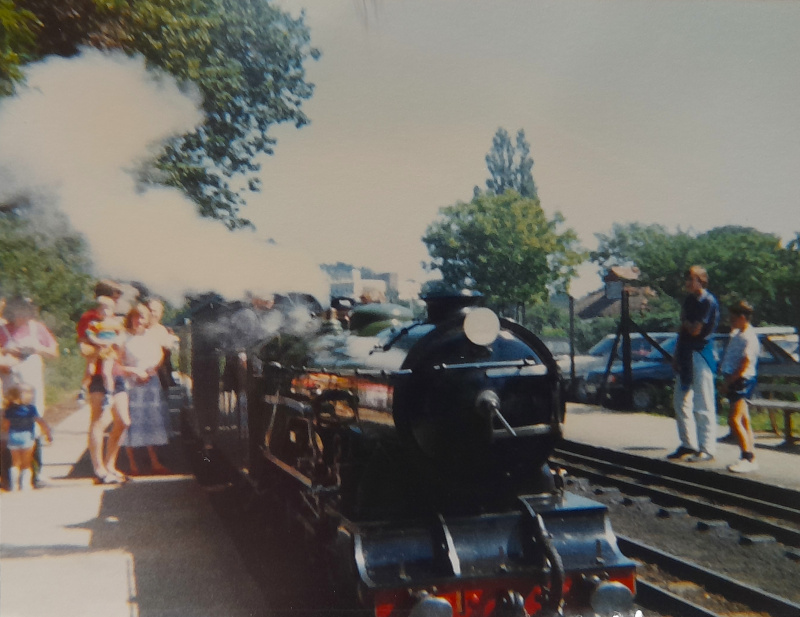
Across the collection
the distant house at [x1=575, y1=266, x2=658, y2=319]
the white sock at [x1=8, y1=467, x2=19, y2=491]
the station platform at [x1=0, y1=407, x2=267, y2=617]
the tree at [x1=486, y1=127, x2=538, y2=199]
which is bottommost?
the station platform at [x1=0, y1=407, x2=267, y2=617]

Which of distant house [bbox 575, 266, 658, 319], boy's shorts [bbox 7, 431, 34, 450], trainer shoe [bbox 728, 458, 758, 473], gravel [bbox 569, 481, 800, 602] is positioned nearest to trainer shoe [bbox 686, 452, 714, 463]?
trainer shoe [bbox 728, 458, 758, 473]

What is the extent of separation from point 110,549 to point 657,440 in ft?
12.3

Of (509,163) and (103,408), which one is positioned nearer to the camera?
(509,163)

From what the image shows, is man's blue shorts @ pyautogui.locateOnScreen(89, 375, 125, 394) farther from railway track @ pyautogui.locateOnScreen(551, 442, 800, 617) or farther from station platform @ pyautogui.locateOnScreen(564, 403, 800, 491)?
station platform @ pyautogui.locateOnScreen(564, 403, 800, 491)

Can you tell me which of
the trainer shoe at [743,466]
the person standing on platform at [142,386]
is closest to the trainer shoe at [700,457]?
the trainer shoe at [743,466]

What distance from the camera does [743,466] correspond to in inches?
171

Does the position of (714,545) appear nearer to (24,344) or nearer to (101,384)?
(101,384)

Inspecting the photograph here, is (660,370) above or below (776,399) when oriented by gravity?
above

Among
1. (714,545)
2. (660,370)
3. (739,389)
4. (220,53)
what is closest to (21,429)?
(220,53)

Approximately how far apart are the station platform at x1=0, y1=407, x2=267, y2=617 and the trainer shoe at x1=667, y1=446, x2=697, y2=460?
3.00m

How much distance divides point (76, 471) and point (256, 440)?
112 centimetres

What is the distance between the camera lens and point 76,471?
392cm

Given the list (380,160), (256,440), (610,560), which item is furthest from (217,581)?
(380,160)

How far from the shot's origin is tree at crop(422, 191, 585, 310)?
12.0 ft
